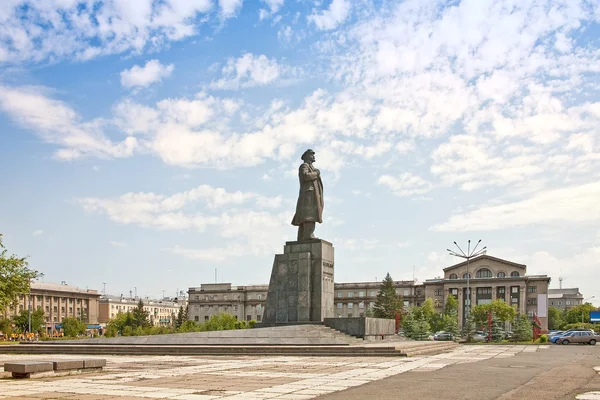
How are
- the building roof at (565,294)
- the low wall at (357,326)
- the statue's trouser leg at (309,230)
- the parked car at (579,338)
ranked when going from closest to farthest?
1. the low wall at (357,326)
2. the statue's trouser leg at (309,230)
3. the parked car at (579,338)
4. the building roof at (565,294)

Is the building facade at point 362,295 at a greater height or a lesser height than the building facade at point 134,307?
greater

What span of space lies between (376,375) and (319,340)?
35.3 feet

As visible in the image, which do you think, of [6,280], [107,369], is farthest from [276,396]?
[6,280]

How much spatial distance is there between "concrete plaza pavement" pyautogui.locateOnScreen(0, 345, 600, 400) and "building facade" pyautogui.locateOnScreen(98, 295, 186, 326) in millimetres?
115919

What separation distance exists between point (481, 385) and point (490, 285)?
344ft

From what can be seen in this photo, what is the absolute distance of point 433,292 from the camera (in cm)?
11756

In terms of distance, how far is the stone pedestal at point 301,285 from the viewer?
31.5 metres

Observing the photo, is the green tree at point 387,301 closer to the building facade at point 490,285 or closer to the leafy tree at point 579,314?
the building facade at point 490,285

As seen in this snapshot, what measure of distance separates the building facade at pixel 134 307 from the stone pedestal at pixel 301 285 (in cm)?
10128

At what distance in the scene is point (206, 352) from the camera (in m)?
25.6

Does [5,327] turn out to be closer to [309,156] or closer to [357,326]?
[309,156]

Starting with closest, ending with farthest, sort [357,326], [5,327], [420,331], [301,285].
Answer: [357,326] → [301,285] → [420,331] → [5,327]

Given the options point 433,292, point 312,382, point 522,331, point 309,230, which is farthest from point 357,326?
point 433,292

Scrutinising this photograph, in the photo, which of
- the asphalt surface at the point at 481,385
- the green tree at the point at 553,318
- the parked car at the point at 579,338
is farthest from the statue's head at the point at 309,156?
the green tree at the point at 553,318
